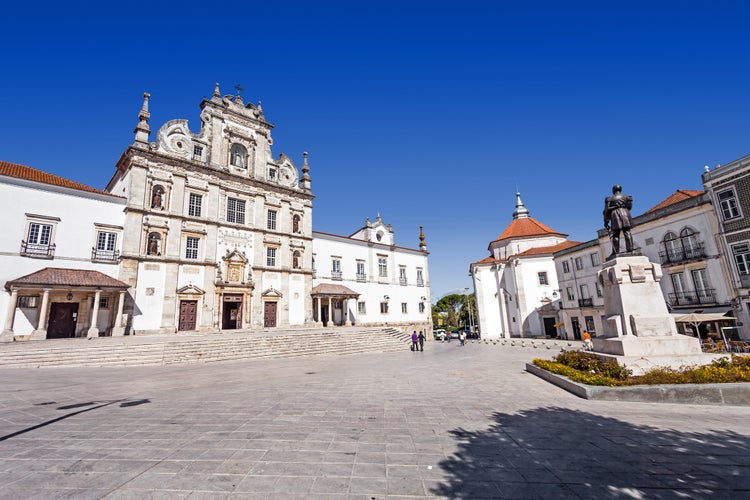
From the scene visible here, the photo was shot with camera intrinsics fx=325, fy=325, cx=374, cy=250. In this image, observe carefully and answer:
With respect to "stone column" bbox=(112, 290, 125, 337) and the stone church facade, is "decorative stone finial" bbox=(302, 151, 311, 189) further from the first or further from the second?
"stone column" bbox=(112, 290, 125, 337)

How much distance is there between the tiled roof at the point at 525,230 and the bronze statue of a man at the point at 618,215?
113ft

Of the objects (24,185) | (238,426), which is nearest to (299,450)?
(238,426)

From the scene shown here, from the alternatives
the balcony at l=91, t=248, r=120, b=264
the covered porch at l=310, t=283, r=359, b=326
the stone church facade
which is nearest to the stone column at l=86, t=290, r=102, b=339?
the stone church facade

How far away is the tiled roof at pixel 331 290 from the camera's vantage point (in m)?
31.8

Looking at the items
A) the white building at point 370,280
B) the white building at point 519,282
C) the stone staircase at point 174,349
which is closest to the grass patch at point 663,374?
the stone staircase at point 174,349

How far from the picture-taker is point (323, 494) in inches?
134

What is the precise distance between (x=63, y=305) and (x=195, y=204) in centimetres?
1068

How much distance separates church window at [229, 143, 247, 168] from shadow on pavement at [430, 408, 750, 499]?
3057cm

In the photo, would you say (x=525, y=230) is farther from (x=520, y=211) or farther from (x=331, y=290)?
(x=331, y=290)

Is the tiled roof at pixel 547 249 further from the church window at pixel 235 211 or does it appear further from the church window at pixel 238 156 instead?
the church window at pixel 238 156

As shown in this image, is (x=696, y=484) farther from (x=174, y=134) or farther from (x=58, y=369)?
(x=174, y=134)

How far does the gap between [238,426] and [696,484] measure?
251 inches

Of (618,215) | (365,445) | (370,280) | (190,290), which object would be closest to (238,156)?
(190,290)

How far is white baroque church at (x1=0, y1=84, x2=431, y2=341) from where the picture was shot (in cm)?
2000
